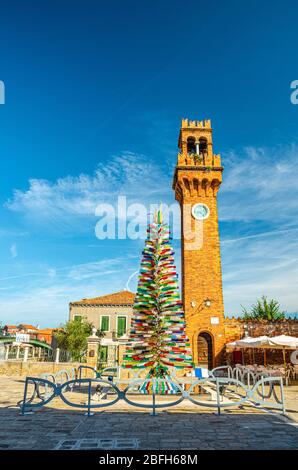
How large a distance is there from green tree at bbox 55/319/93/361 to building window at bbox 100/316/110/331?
2114 mm

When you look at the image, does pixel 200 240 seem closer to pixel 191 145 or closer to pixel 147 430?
pixel 191 145

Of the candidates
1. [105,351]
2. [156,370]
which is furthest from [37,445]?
[105,351]

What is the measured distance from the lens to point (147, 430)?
5.43 metres

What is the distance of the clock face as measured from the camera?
2071 cm

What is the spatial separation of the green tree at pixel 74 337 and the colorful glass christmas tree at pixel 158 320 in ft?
58.3

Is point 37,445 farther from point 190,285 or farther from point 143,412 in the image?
point 190,285

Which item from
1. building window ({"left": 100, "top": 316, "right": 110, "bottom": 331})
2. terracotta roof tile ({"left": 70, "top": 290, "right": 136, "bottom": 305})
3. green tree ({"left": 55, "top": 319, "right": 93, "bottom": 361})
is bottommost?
green tree ({"left": 55, "top": 319, "right": 93, "bottom": 361})

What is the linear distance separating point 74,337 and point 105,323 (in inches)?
180

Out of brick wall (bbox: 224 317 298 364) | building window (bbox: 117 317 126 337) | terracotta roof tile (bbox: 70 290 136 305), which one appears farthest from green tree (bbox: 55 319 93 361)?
brick wall (bbox: 224 317 298 364)

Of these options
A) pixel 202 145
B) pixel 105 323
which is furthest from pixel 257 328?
pixel 105 323

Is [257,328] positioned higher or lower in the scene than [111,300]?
lower

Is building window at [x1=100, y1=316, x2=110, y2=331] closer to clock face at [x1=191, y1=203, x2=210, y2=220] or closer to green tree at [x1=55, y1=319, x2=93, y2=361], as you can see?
green tree at [x1=55, y1=319, x2=93, y2=361]

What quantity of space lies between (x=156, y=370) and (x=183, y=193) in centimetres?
1301
